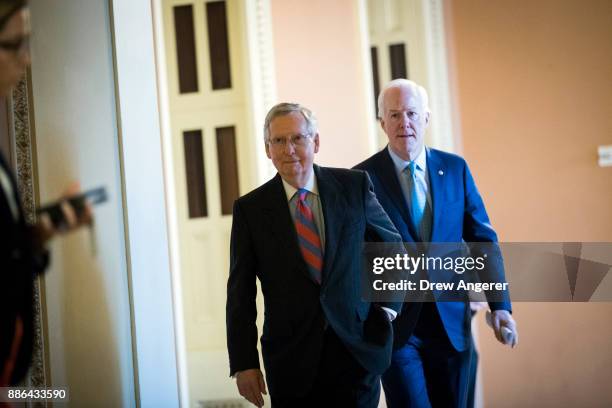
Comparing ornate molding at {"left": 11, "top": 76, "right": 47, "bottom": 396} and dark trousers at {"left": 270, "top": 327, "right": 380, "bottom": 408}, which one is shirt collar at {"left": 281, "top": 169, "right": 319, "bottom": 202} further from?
ornate molding at {"left": 11, "top": 76, "right": 47, "bottom": 396}

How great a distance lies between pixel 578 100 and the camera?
492 centimetres

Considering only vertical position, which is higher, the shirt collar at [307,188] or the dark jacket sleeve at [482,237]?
the shirt collar at [307,188]

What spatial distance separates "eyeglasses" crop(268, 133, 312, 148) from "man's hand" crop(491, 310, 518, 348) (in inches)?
43.8

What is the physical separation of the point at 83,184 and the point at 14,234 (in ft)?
4.93

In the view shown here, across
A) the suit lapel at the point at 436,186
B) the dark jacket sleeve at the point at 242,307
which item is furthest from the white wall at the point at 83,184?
the suit lapel at the point at 436,186

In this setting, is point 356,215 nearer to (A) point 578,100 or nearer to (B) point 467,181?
(B) point 467,181

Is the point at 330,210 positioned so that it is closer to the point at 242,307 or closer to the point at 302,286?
the point at 302,286

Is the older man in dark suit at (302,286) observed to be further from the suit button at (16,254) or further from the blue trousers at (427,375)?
the suit button at (16,254)

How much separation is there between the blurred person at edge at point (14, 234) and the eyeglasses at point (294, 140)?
1.26m

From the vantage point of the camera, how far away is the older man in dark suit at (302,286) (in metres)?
2.57

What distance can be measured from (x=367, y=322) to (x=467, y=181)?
0.84 metres

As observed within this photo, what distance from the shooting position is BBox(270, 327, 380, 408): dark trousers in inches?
103

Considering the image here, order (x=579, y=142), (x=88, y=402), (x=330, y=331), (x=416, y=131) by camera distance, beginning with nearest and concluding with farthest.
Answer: (x=330, y=331) < (x=88, y=402) < (x=416, y=131) < (x=579, y=142)

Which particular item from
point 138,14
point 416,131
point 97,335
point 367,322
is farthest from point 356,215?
point 138,14
